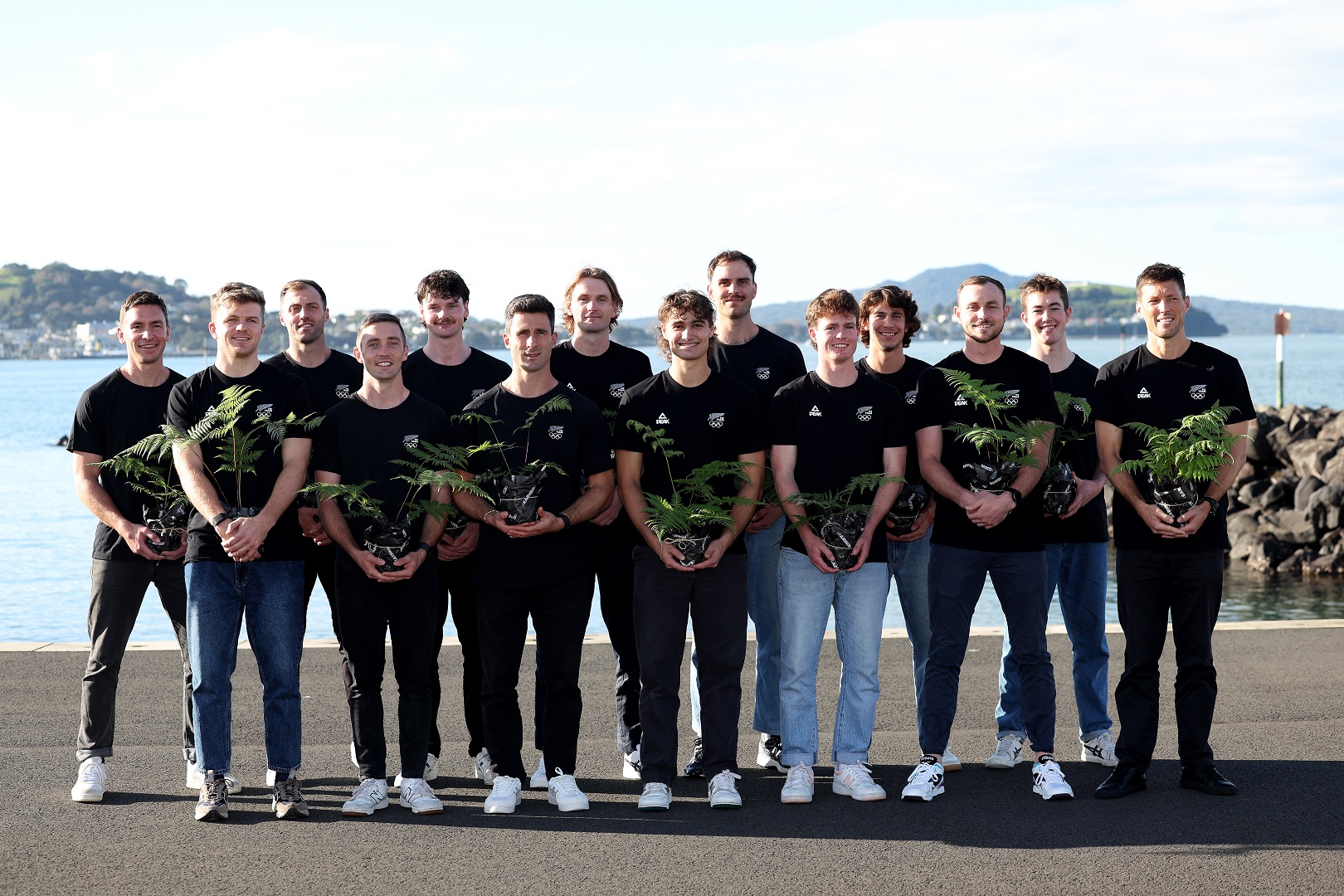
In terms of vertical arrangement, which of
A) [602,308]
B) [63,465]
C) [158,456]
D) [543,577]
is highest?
[602,308]

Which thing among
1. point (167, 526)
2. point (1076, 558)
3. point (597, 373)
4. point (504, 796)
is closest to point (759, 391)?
point (597, 373)

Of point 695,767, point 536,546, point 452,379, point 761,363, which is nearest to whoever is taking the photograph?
point 536,546

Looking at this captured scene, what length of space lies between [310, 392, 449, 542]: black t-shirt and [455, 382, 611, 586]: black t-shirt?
27cm

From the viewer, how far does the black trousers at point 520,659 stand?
254 inches

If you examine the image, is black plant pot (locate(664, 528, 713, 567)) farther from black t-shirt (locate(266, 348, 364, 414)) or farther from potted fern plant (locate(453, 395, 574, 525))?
black t-shirt (locate(266, 348, 364, 414))

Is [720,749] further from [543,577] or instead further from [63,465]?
[63,465]

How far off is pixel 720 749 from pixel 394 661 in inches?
66.5

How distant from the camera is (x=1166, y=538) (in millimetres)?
6719

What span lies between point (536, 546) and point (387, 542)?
0.73 m

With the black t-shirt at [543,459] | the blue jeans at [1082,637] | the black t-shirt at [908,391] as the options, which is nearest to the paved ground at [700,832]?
the blue jeans at [1082,637]

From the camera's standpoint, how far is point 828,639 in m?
11.0

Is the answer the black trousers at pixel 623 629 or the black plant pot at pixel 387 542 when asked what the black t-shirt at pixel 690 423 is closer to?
the black trousers at pixel 623 629

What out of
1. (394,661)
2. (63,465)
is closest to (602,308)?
(394,661)

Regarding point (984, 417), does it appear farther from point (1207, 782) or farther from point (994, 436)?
point (1207, 782)
